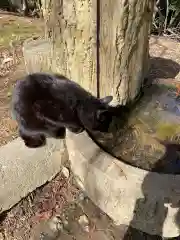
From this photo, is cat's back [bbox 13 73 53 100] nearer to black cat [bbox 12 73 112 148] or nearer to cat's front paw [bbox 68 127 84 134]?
black cat [bbox 12 73 112 148]

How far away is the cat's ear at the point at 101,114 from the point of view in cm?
307

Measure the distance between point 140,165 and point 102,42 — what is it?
3.66 feet

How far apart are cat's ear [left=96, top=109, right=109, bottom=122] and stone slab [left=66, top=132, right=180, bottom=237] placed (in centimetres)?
24

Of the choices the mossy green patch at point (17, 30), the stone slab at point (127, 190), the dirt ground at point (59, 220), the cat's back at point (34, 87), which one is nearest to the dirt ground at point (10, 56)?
the mossy green patch at point (17, 30)

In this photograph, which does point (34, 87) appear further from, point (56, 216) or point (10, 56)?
point (10, 56)

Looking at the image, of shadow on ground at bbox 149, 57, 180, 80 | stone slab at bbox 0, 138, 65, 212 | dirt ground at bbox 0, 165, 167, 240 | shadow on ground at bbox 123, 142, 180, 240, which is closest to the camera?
shadow on ground at bbox 123, 142, 180, 240

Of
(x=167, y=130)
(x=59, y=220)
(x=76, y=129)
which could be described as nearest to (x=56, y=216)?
(x=59, y=220)

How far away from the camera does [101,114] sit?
3111mm

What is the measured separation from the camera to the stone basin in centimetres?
255

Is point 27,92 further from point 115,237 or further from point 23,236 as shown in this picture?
point 115,237

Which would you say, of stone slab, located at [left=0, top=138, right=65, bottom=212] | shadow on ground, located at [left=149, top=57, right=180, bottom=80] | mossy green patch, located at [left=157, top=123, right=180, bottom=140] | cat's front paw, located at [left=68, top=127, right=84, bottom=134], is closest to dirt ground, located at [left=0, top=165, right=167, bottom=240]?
stone slab, located at [left=0, top=138, right=65, bottom=212]

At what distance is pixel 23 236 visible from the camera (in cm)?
313

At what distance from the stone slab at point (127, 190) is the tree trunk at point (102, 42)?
0.57 m

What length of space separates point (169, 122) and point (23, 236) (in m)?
1.79
